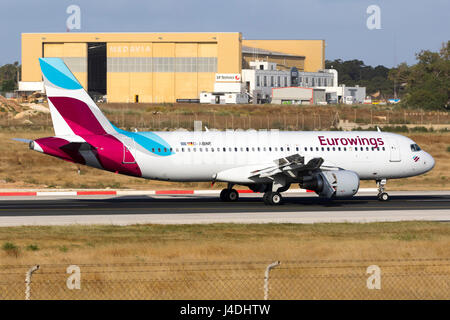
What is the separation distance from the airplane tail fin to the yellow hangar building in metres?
108

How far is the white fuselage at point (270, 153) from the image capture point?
3706 cm

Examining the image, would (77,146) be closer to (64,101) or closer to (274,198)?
(64,101)

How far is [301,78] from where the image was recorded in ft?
566

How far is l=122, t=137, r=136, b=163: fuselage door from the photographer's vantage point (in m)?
36.1

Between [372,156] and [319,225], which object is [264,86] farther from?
[319,225]

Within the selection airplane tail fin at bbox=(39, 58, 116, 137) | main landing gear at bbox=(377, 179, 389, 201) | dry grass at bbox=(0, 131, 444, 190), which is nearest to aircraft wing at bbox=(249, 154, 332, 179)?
main landing gear at bbox=(377, 179, 389, 201)

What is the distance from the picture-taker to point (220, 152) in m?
37.7

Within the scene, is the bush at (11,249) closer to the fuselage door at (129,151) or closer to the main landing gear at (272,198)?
the fuselage door at (129,151)

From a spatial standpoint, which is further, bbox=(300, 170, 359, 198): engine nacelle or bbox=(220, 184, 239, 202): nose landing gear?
bbox=(220, 184, 239, 202): nose landing gear

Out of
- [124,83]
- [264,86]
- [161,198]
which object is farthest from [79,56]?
[161,198]

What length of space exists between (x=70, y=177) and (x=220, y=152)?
21.1 metres

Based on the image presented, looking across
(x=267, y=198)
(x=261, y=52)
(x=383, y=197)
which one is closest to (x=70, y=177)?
(x=267, y=198)

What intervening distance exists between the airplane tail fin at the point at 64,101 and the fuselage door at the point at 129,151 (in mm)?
2086

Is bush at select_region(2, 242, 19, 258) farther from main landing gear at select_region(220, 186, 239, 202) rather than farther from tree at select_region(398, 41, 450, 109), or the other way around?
tree at select_region(398, 41, 450, 109)
